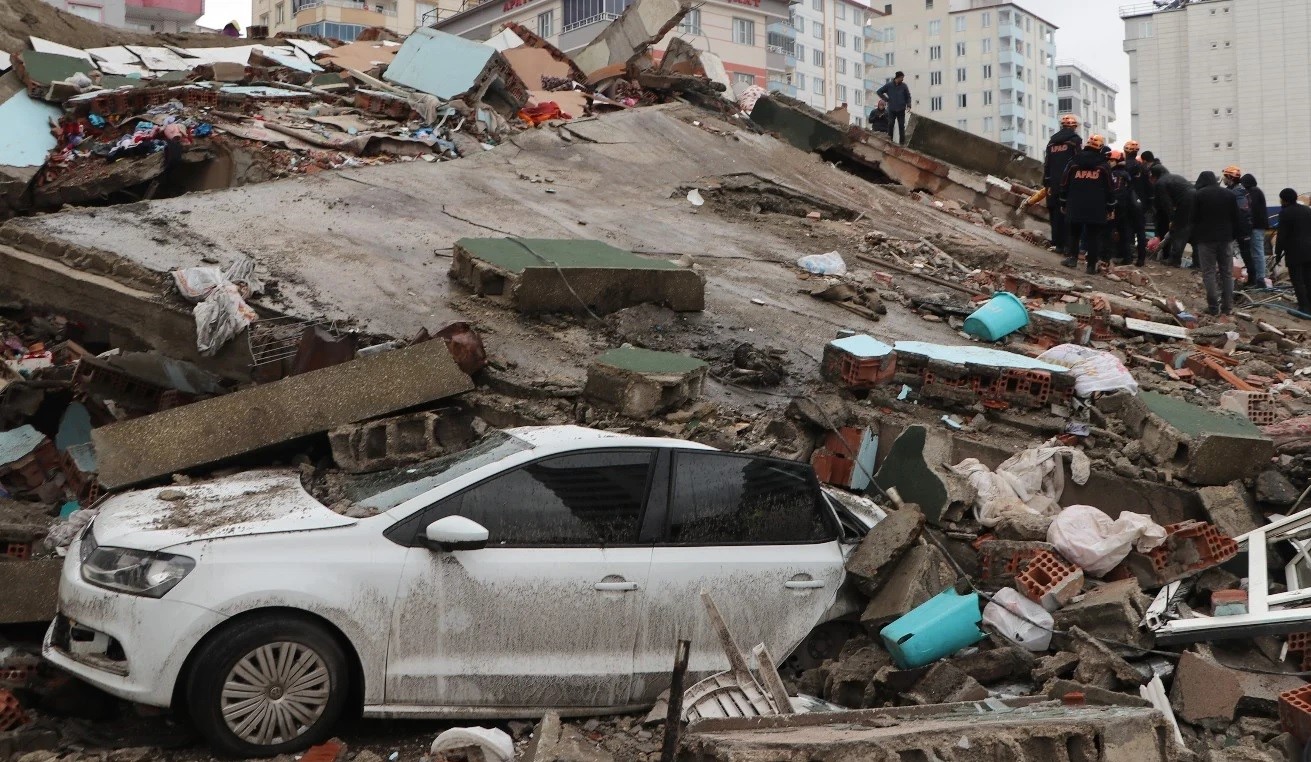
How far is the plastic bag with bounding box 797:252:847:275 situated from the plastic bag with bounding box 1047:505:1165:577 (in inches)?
249

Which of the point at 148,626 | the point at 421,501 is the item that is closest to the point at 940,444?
the point at 421,501

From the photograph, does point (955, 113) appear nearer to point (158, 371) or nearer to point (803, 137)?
point (803, 137)

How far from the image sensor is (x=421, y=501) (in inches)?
200

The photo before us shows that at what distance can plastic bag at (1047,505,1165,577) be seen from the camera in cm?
621

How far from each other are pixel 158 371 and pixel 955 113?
96.0m

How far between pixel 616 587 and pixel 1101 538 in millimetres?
2828

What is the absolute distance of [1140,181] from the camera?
1670cm

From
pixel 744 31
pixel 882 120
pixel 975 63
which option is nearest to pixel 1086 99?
pixel 975 63

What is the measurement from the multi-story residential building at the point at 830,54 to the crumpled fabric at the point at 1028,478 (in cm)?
7963

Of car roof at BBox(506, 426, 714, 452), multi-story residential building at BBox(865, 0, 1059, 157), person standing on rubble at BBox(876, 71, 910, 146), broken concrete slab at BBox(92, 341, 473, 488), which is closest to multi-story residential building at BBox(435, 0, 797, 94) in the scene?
multi-story residential building at BBox(865, 0, 1059, 157)

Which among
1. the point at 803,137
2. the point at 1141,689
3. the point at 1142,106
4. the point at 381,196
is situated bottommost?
the point at 1141,689

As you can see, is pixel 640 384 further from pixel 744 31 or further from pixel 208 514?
pixel 744 31

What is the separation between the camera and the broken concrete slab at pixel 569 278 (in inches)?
377

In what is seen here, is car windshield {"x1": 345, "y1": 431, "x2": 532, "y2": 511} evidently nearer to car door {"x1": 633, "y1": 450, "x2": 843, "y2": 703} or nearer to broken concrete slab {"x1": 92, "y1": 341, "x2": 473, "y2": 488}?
car door {"x1": 633, "y1": 450, "x2": 843, "y2": 703}
